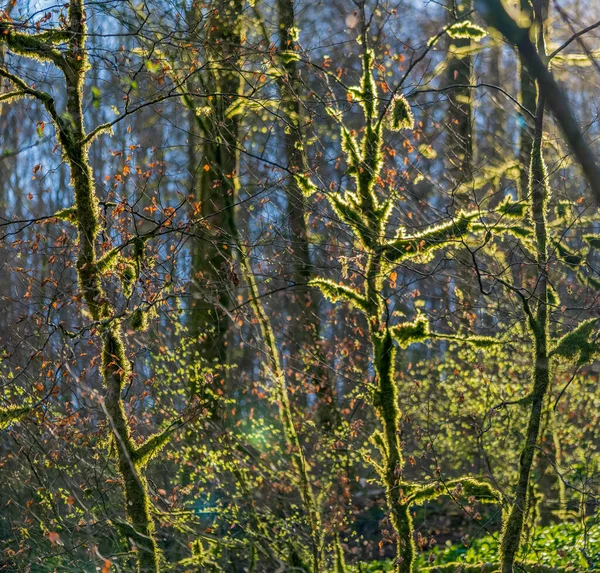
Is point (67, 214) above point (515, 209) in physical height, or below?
above

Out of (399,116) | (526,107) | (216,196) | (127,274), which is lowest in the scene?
(127,274)

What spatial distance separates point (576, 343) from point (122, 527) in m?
4.00

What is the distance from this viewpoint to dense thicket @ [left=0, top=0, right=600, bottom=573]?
217 inches

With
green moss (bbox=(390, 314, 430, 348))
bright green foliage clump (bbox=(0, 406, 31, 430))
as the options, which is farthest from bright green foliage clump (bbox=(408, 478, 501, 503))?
bright green foliage clump (bbox=(0, 406, 31, 430))

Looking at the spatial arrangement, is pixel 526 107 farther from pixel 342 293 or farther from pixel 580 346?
pixel 342 293

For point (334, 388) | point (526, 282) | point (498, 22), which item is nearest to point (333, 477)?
point (334, 388)

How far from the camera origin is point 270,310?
11.0 meters

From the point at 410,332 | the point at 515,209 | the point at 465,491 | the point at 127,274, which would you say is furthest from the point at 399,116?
the point at 465,491

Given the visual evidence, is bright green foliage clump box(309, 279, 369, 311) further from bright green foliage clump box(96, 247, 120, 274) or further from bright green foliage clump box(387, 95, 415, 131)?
bright green foliage clump box(96, 247, 120, 274)

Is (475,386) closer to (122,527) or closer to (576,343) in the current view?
(576,343)

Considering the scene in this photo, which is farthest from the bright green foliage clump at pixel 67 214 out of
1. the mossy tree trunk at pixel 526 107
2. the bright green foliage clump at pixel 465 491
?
the mossy tree trunk at pixel 526 107

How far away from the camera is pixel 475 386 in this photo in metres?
9.30

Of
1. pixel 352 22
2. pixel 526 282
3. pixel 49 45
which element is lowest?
pixel 526 282

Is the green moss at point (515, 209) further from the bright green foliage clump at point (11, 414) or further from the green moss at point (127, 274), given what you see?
the bright green foliage clump at point (11, 414)
